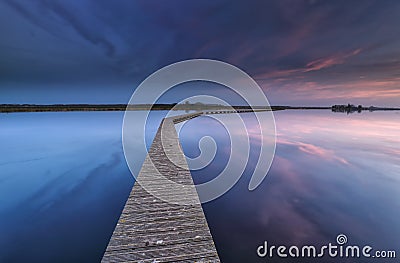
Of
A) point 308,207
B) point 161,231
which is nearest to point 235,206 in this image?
point 308,207

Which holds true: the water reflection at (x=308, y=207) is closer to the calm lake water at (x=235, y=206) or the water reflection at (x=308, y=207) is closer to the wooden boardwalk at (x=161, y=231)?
the calm lake water at (x=235, y=206)

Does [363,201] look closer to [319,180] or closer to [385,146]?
[319,180]

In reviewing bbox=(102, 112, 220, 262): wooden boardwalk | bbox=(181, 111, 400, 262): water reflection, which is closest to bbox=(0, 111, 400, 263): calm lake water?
bbox=(181, 111, 400, 262): water reflection

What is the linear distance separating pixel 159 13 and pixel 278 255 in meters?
27.6

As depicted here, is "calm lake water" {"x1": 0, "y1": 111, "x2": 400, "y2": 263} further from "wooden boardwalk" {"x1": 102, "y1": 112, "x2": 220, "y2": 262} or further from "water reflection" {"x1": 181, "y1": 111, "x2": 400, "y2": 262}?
"wooden boardwalk" {"x1": 102, "y1": 112, "x2": 220, "y2": 262}

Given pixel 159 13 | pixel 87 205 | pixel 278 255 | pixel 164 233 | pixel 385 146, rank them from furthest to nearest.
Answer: pixel 159 13 → pixel 385 146 → pixel 87 205 → pixel 278 255 → pixel 164 233

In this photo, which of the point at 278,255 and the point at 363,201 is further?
the point at 363,201

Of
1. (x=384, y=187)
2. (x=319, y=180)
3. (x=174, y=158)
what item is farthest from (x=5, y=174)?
(x=384, y=187)

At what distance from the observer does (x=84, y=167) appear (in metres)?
10.5

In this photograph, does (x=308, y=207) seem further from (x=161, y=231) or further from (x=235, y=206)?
(x=161, y=231)

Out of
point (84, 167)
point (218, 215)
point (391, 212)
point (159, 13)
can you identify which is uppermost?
point (159, 13)

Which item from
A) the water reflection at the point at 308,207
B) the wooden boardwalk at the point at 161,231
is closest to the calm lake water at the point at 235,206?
the water reflection at the point at 308,207

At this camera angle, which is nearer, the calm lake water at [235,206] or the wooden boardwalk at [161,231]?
the wooden boardwalk at [161,231]

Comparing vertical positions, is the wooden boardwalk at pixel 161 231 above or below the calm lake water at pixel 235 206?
above
